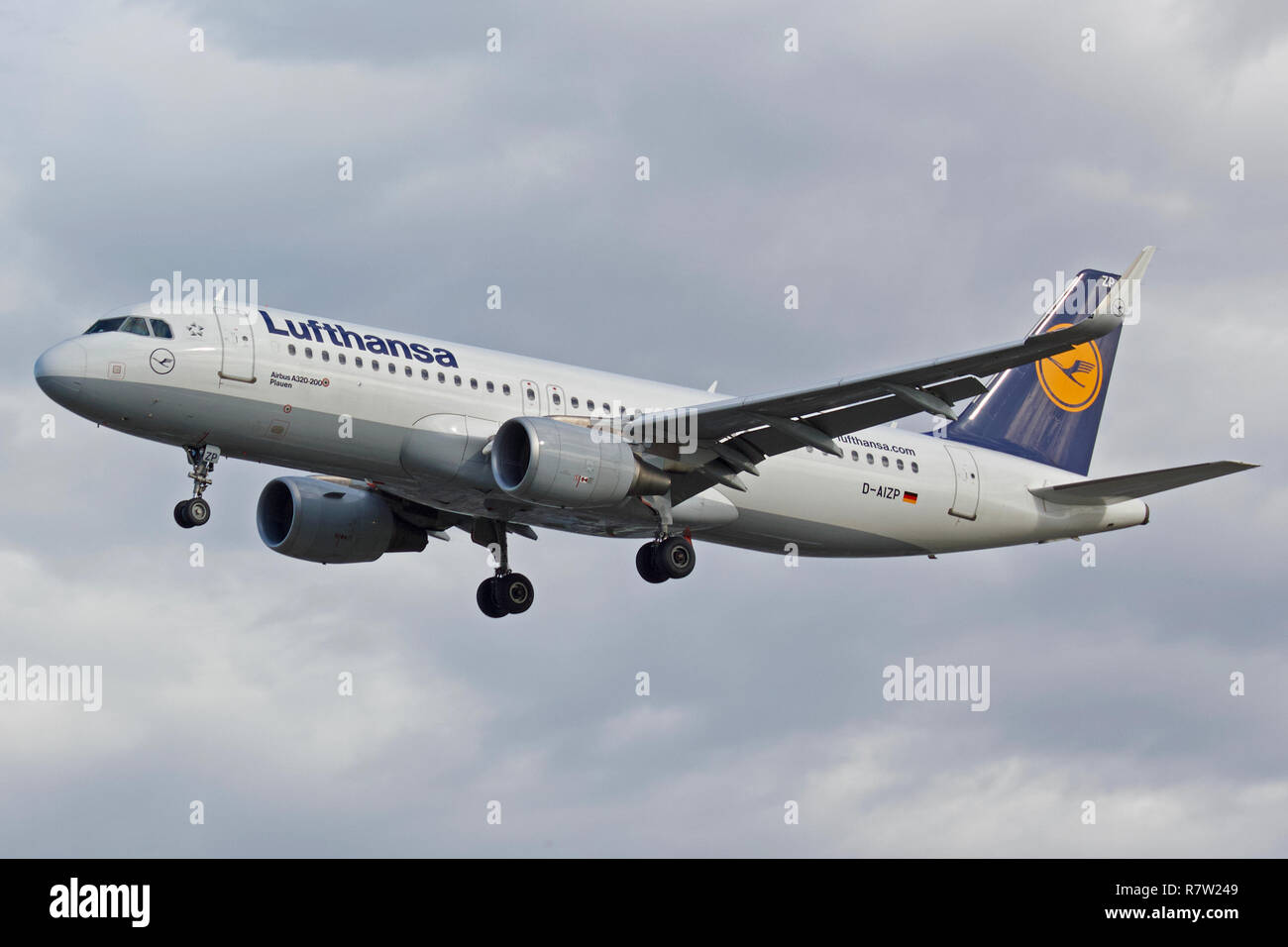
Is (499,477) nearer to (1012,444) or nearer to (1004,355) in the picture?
(1004,355)

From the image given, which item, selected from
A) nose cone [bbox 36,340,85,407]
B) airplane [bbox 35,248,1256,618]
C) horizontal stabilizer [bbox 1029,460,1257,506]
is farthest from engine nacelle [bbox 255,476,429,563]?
horizontal stabilizer [bbox 1029,460,1257,506]

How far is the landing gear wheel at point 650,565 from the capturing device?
39.5m

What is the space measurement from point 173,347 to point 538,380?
7.84 m

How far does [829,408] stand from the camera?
37.3 m

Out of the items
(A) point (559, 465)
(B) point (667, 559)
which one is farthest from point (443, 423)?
(B) point (667, 559)

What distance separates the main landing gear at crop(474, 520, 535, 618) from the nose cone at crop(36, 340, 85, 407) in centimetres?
1170

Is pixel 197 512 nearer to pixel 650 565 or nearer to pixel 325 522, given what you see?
pixel 325 522

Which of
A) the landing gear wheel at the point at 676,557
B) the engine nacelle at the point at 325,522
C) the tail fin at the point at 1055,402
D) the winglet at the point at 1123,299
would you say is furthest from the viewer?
the tail fin at the point at 1055,402

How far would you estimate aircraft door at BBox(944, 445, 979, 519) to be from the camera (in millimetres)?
44312

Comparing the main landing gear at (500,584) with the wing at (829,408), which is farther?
the main landing gear at (500,584)

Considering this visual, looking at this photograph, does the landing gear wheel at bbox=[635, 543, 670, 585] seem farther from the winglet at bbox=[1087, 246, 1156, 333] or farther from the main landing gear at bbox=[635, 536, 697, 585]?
the winglet at bbox=[1087, 246, 1156, 333]

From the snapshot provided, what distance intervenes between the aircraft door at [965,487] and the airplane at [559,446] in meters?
0.05

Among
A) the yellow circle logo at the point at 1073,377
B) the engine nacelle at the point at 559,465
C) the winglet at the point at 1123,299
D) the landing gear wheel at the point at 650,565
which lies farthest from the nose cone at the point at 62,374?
the yellow circle logo at the point at 1073,377

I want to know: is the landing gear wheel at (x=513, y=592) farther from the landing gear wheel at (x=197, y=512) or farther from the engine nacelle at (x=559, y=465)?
the landing gear wheel at (x=197, y=512)
